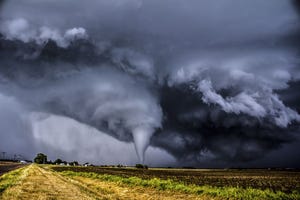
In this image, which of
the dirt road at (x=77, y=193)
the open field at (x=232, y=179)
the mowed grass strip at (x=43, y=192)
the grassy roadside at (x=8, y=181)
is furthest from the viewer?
the open field at (x=232, y=179)

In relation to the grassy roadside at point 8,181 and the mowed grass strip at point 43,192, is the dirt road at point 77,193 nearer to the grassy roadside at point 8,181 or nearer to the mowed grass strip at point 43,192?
the mowed grass strip at point 43,192

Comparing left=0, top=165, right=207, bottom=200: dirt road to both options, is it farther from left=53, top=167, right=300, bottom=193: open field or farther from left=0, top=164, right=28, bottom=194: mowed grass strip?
left=53, top=167, right=300, bottom=193: open field

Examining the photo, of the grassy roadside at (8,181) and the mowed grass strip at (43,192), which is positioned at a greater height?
the grassy roadside at (8,181)

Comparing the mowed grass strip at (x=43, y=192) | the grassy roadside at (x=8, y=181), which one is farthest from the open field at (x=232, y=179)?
the grassy roadside at (x=8, y=181)

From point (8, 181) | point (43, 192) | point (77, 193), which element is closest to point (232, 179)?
point (8, 181)

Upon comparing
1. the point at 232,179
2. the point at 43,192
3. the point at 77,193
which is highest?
the point at 43,192

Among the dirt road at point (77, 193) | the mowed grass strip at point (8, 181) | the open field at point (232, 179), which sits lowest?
the open field at point (232, 179)

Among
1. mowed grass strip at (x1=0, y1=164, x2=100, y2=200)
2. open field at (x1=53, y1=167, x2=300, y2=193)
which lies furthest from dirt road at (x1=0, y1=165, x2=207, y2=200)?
open field at (x1=53, y1=167, x2=300, y2=193)

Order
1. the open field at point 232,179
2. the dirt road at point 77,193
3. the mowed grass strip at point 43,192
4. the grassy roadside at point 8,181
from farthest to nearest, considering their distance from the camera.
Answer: the open field at point 232,179 < the grassy roadside at point 8,181 < the dirt road at point 77,193 < the mowed grass strip at point 43,192

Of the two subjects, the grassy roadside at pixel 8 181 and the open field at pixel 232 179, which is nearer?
the grassy roadside at pixel 8 181

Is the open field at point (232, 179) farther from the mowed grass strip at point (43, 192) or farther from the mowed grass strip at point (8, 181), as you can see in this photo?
the mowed grass strip at point (8, 181)

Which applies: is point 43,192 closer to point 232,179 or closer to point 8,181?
point 8,181

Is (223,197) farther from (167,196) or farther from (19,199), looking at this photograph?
(19,199)

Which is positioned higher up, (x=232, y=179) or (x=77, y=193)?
(x=77, y=193)
